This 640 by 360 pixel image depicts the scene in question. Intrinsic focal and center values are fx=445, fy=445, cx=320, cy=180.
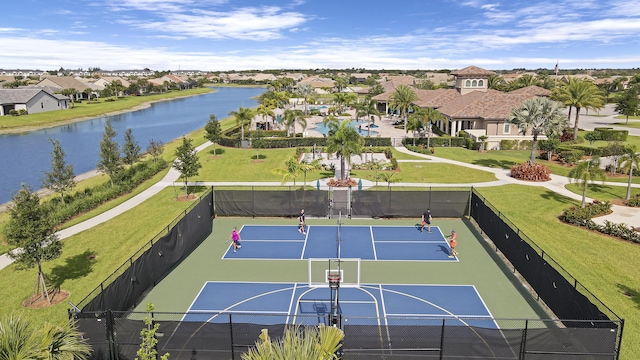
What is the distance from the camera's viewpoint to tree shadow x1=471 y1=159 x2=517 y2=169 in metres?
43.7

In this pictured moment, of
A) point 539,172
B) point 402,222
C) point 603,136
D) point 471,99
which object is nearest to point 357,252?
point 402,222

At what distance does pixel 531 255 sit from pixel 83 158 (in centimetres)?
5396

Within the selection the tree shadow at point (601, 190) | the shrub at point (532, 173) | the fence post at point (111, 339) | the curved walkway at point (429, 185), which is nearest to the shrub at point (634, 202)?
the curved walkway at point (429, 185)

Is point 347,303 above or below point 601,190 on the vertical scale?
below

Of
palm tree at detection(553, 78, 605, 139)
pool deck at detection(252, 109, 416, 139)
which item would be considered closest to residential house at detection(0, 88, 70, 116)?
pool deck at detection(252, 109, 416, 139)

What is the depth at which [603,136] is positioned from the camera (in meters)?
A: 57.2

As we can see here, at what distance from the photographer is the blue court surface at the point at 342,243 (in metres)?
24.0

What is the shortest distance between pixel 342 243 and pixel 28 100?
9465 centimetres

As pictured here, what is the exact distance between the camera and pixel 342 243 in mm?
25578

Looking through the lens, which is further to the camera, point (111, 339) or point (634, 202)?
point (634, 202)

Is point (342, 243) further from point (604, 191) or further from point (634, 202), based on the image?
point (604, 191)

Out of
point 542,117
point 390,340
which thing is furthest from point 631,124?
point 390,340

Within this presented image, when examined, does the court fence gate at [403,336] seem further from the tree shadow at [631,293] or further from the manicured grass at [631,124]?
the manicured grass at [631,124]

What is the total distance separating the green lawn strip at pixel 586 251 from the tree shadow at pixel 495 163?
30.2 ft
